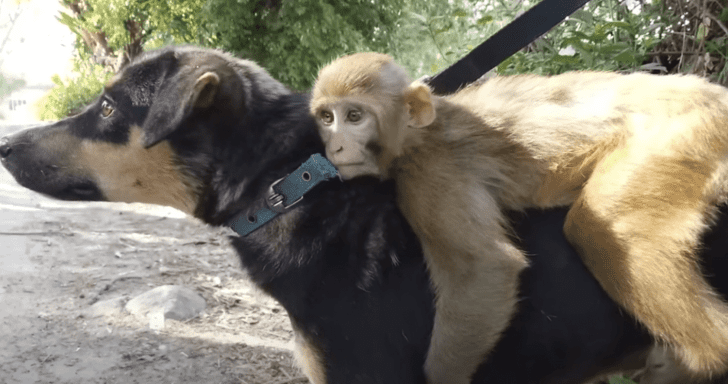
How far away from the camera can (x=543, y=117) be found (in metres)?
2.01

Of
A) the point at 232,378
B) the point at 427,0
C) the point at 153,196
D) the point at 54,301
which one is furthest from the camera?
the point at 427,0

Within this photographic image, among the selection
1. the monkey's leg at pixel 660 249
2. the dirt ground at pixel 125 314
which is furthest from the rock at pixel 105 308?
the monkey's leg at pixel 660 249

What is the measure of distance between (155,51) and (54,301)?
298 centimetres

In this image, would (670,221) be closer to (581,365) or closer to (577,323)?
(577,323)

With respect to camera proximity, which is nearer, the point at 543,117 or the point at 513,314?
the point at 513,314

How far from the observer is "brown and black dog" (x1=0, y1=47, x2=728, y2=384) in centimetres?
186

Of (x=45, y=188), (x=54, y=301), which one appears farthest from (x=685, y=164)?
(x=54, y=301)

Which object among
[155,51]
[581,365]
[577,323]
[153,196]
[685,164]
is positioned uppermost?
[155,51]

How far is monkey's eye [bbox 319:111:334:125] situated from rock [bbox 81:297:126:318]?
9.15 ft

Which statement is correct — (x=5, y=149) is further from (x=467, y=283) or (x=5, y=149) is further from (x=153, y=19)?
(x=153, y=19)

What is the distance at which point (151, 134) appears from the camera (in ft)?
6.52

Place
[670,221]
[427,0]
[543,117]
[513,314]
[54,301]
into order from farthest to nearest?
[427,0], [54,301], [543,117], [513,314], [670,221]

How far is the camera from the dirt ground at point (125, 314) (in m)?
3.34

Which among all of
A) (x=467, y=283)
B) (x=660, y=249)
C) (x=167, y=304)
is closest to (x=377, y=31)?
(x=167, y=304)
